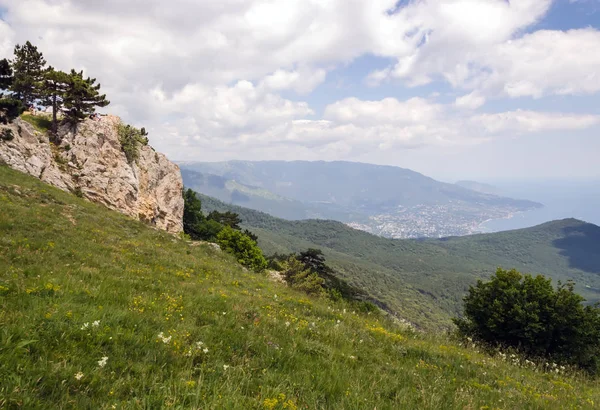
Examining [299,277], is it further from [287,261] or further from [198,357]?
[198,357]

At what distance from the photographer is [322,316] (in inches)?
456

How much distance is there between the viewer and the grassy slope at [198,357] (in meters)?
3.96

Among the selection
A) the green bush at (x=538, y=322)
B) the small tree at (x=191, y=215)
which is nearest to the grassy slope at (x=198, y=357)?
the green bush at (x=538, y=322)

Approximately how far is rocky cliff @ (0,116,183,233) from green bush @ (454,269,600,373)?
128ft

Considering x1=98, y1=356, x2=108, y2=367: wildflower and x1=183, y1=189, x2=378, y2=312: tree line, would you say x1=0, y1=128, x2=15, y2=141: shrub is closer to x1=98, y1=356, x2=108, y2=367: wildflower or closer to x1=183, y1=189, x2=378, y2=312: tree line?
x1=183, y1=189, x2=378, y2=312: tree line

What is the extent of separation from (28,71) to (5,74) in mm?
5961

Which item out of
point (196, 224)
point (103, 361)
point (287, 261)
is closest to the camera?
point (103, 361)

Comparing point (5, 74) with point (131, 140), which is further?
point (131, 140)

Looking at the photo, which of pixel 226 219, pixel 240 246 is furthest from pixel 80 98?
pixel 226 219

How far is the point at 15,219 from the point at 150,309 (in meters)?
13.3

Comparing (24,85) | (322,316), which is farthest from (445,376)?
(24,85)

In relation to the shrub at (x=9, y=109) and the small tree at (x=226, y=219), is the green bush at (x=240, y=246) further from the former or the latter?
the shrub at (x=9, y=109)

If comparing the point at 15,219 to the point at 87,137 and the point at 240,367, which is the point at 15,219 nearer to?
the point at 240,367

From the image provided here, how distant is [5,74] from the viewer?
31.6m
